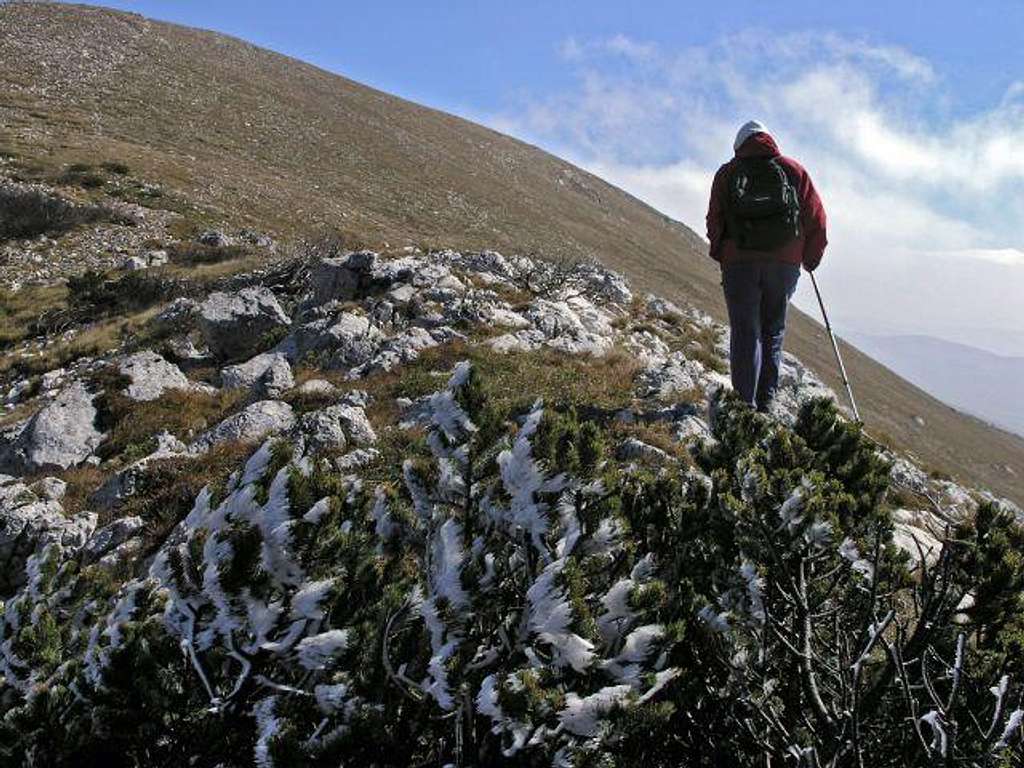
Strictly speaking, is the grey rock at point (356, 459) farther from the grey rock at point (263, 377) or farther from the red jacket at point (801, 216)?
the red jacket at point (801, 216)

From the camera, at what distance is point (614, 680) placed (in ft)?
7.43

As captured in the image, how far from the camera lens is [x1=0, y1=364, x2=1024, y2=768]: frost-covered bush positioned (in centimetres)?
223

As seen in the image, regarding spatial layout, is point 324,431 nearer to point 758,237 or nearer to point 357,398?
point 357,398

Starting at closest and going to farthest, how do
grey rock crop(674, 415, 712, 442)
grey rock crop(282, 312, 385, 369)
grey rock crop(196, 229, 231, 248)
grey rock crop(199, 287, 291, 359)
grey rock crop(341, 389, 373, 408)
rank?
grey rock crop(674, 415, 712, 442), grey rock crop(341, 389, 373, 408), grey rock crop(282, 312, 385, 369), grey rock crop(199, 287, 291, 359), grey rock crop(196, 229, 231, 248)

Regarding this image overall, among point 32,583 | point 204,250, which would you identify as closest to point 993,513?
point 32,583

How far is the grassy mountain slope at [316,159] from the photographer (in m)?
39.3

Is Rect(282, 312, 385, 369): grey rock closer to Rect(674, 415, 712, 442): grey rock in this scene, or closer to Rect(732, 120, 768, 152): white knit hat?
Rect(674, 415, 712, 442): grey rock

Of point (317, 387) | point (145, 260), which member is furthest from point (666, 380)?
point (145, 260)

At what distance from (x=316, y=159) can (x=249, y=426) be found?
52513mm

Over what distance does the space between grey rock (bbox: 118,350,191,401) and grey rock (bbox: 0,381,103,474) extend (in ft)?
2.71

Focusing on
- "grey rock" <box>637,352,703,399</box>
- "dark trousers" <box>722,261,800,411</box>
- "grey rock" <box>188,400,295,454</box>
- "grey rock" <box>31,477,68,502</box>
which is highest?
"dark trousers" <box>722,261,800,411</box>

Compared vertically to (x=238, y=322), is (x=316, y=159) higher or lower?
higher

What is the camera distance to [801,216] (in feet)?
24.3

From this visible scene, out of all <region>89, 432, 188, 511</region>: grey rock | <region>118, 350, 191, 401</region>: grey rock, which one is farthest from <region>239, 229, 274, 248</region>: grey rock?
<region>89, 432, 188, 511</region>: grey rock
